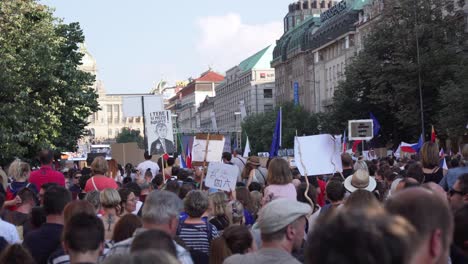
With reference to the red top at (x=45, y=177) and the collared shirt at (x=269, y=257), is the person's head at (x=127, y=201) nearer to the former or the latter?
the red top at (x=45, y=177)

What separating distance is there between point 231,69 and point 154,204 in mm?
166051

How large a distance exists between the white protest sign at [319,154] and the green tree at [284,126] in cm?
7831

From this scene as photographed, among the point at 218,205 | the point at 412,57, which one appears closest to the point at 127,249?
A: the point at 218,205

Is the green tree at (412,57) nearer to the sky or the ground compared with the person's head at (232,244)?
nearer to the sky

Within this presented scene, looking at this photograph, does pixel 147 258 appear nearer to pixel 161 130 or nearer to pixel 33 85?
pixel 161 130

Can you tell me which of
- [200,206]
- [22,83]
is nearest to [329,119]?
[22,83]

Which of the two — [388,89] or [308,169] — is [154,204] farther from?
[388,89]

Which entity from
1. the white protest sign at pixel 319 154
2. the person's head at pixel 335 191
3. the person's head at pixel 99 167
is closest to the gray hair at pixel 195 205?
the person's head at pixel 335 191

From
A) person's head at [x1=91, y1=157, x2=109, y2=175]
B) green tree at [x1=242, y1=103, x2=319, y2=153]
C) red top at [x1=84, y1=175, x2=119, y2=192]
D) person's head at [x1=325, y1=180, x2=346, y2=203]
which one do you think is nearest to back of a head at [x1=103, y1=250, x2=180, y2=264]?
person's head at [x1=325, y1=180, x2=346, y2=203]

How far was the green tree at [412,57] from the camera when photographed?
188ft

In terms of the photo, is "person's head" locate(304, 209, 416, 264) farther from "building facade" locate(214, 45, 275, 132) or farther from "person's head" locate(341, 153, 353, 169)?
"building facade" locate(214, 45, 275, 132)

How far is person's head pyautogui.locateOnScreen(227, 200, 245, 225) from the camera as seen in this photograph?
939cm

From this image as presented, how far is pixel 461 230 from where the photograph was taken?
538 centimetres

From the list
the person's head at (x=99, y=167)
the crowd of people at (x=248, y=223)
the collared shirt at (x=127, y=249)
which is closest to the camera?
the crowd of people at (x=248, y=223)
